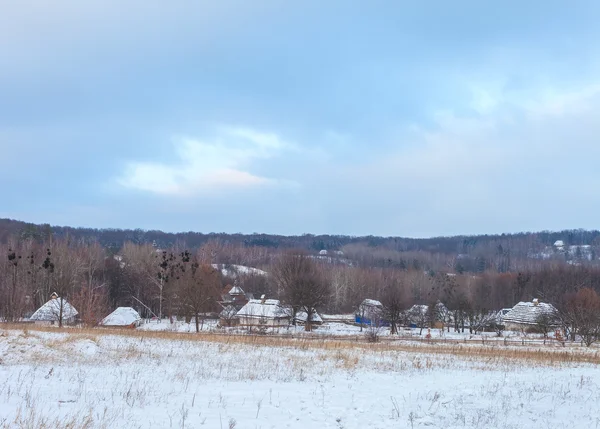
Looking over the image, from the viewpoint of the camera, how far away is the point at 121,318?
63.9 meters

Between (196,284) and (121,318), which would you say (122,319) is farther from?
(196,284)

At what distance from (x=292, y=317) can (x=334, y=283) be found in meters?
46.8

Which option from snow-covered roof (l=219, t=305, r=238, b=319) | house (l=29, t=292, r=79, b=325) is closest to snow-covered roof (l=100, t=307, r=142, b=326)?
house (l=29, t=292, r=79, b=325)

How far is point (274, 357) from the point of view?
2211cm

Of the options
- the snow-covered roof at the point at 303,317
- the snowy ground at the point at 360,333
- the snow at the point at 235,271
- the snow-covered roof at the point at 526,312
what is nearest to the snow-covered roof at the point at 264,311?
the snow-covered roof at the point at 303,317

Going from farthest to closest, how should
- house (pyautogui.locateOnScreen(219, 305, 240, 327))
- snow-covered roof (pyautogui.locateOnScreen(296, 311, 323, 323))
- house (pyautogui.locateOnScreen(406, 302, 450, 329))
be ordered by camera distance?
snow-covered roof (pyautogui.locateOnScreen(296, 311, 323, 323)), house (pyautogui.locateOnScreen(406, 302, 450, 329)), house (pyautogui.locateOnScreen(219, 305, 240, 327))

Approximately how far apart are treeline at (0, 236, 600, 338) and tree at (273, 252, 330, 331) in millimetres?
122

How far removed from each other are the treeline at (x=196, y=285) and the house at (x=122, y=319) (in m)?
1.75

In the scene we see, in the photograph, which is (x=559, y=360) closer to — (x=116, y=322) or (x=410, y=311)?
(x=410, y=311)

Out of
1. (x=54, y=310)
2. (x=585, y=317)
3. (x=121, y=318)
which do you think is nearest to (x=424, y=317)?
(x=585, y=317)

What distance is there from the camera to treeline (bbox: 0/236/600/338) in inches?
2265

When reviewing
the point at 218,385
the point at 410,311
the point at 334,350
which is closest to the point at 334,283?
the point at 410,311

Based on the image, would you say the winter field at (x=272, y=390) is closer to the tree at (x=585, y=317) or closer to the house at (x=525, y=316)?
the tree at (x=585, y=317)

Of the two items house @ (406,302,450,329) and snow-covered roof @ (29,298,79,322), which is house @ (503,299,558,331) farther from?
snow-covered roof @ (29,298,79,322)
